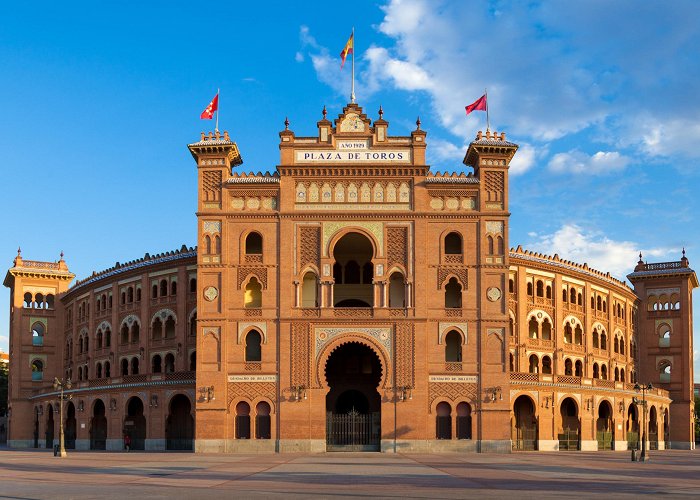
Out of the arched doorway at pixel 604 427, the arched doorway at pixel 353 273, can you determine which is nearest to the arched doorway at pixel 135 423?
the arched doorway at pixel 353 273

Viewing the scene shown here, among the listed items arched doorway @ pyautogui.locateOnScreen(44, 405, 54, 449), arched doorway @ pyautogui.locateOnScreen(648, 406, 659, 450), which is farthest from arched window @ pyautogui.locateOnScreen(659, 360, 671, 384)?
arched doorway @ pyautogui.locateOnScreen(44, 405, 54, 449)

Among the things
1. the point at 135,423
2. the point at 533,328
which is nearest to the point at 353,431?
the point at 135,423

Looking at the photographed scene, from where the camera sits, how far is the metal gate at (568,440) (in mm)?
71625

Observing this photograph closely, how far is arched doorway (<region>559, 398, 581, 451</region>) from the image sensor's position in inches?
2827

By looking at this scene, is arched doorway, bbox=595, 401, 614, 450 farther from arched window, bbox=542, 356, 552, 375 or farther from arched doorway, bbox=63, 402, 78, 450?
arched doorway, bbox=63, 402, 78, 450

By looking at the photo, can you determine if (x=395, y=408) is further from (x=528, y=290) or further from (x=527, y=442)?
(x=528, y=290)

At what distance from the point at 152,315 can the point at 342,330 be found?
23.5 meters

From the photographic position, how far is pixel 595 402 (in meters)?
74.1

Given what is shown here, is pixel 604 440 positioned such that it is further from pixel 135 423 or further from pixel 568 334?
pixel 135 423

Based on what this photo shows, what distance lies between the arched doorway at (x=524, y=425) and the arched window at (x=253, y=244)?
75.0 feet

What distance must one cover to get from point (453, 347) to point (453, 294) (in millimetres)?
3622

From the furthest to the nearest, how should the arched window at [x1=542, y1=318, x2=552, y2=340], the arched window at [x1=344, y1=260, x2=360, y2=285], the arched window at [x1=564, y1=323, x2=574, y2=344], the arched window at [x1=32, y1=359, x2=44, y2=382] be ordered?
the arched window at [x1=32, y1=359, x2=44, y2=382] < the arched window at [x1=564, y1=323, x2=574, y2=344] < the arched window at [x1=542, y1=318, x2=552, y2=340] < the arched window at [x1=344, y1=260, x2=360, y2=285]

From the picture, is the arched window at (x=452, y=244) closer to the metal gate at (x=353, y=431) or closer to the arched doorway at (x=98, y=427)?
the metal gate at (x=353, y=431)

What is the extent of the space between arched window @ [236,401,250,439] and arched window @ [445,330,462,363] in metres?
13.9
